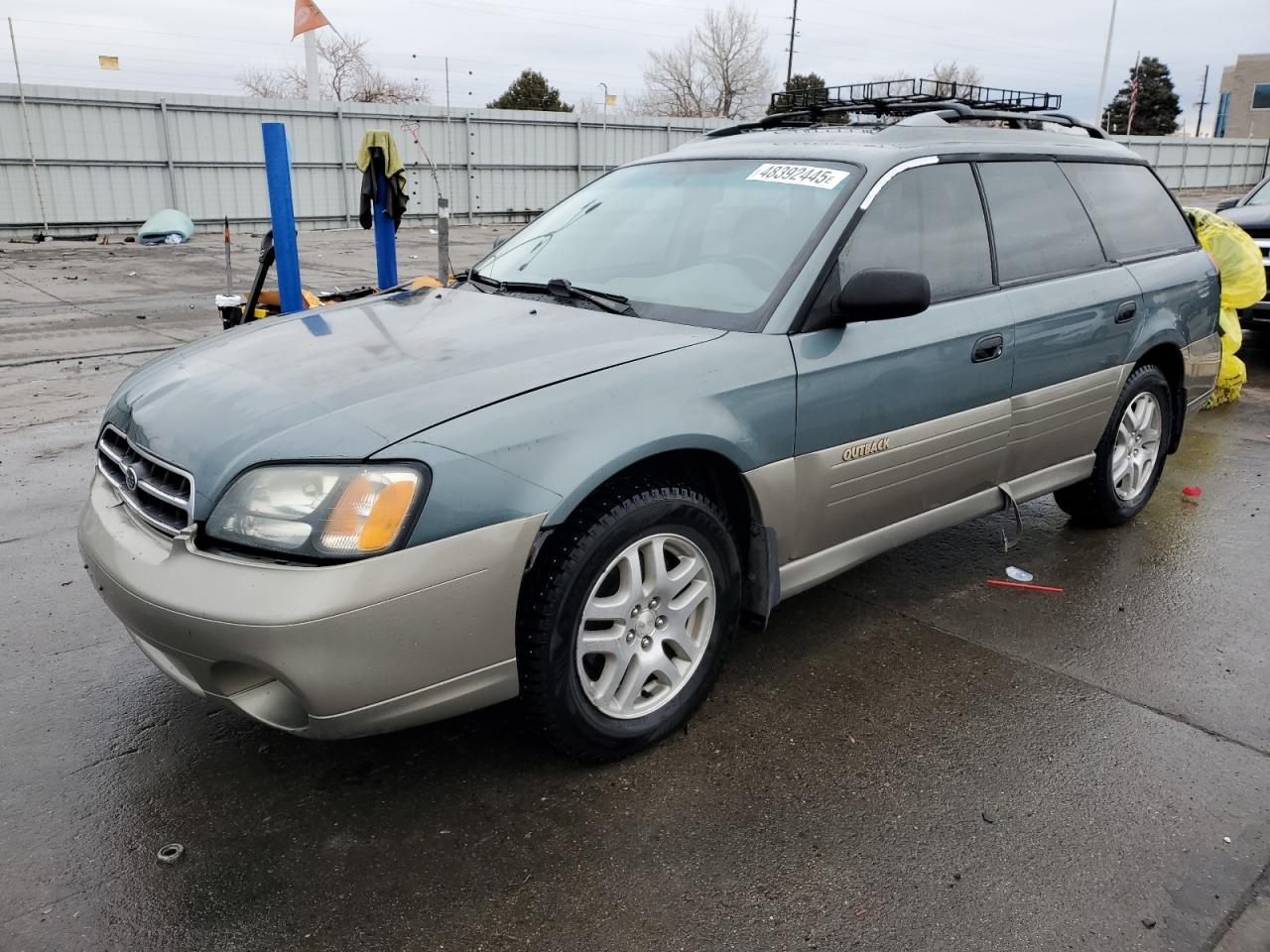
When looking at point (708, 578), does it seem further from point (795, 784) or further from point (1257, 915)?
point (1257, 915)

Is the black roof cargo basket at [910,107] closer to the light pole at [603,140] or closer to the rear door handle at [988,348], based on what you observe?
the rear door handle at [988,348]

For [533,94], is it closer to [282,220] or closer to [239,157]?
[239,157]

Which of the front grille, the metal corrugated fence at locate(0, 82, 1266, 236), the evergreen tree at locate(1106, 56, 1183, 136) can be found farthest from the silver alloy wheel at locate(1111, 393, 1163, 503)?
the evergreen tree at locate(1106, 56, 1183, 136)

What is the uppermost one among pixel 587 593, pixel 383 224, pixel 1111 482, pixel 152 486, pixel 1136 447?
pixel 383 224

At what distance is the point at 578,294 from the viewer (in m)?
3.40

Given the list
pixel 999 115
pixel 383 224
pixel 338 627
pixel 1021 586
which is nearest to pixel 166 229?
pixel 383 224

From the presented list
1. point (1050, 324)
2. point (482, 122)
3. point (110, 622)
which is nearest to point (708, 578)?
point (1050, 324)

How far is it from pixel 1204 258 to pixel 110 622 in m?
5.23

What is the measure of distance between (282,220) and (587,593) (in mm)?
5637

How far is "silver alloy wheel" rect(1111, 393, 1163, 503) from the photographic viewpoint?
4703 millimetres

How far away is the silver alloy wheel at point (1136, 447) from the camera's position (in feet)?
15.4

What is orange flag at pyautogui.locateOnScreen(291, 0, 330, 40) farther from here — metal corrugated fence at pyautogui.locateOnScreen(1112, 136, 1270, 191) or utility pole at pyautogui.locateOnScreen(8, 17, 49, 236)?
metal corrugated fence at pyautogui.locateOnScreen(1112, 136, 1270, 191)

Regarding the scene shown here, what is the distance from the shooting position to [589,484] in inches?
99.8

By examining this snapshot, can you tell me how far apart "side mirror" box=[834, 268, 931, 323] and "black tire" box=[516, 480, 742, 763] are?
0.77 meters
